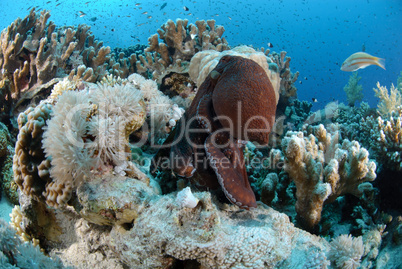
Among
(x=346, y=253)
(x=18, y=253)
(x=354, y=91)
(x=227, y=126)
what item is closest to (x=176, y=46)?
(x=227, y=126)

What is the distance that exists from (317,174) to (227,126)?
4.68 ft

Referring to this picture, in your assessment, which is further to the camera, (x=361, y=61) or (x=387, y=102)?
(x=387, y=102)

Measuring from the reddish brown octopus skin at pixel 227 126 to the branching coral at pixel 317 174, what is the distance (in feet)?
2.85

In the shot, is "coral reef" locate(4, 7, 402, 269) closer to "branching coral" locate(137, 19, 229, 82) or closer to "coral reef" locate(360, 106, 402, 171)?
"coral reef" locate(360, 106, 402, 171)

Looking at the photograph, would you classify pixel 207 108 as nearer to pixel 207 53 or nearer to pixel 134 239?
pixel 134 239

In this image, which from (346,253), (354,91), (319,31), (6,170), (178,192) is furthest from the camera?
(319,31)

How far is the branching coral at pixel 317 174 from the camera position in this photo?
2637 millimetres

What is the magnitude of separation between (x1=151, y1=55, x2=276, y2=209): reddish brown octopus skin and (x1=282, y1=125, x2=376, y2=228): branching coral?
34.2 inches

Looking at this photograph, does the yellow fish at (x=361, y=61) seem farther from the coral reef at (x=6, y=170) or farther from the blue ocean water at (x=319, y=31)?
the blue ocean water at (x=319, y=31)

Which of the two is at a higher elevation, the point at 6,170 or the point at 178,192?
the point at 178,192

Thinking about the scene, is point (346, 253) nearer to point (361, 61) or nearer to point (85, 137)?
point (85, 137)

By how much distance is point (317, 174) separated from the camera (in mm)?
2660

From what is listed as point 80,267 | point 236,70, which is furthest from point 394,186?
point 80,267

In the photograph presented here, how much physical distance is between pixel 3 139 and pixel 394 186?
20.1ft
